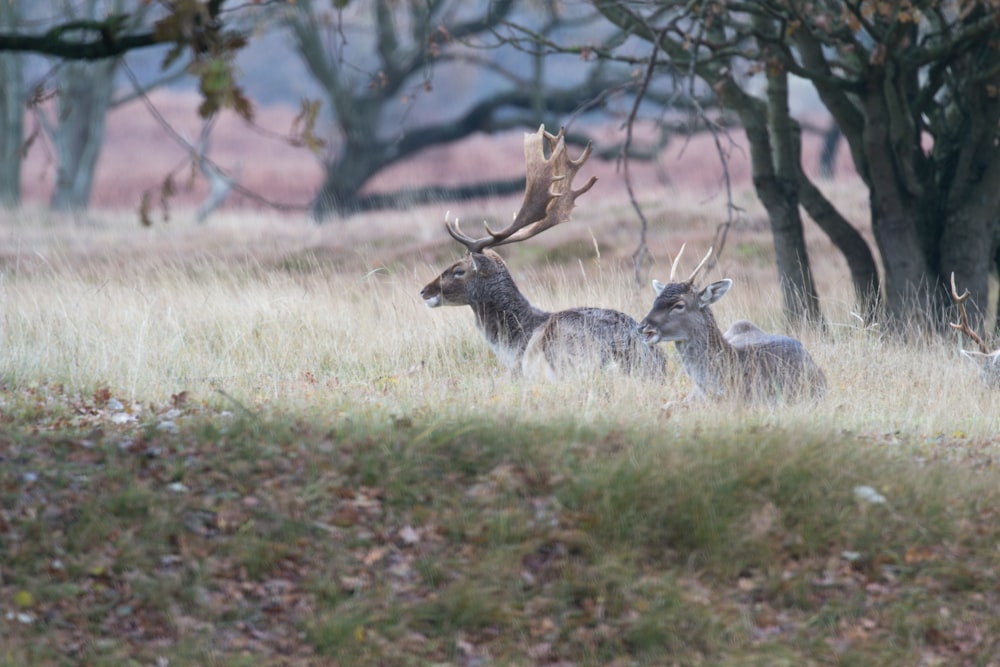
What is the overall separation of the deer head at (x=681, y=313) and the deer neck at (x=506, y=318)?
155cm

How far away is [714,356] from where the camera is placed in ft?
33.0

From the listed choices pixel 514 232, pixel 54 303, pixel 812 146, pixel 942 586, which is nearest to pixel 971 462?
pixel 942 586

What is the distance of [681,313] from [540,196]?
206 centimetres

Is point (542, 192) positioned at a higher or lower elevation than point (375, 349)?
higher

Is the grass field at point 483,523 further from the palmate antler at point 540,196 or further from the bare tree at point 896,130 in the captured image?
the bare tree at point 896,130

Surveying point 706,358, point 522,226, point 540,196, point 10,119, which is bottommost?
point 706,358

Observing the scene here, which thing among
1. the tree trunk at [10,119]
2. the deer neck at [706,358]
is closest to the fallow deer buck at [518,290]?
the deer neck at [706,358]

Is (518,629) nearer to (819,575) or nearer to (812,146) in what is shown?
(819,575)

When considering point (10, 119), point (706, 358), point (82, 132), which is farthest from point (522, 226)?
point (82, 132)

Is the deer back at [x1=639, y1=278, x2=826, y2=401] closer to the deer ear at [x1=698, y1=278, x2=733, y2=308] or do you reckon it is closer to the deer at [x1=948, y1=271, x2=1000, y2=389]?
the deer ear at [x1=698, y1=278, x2=733, y2=308]

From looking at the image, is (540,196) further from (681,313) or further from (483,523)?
(483,523)

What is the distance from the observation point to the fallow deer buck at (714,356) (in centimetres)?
991

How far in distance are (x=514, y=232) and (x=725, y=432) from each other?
3.77 m

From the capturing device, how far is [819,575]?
7219 mm
